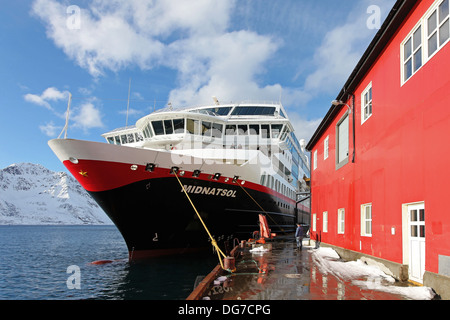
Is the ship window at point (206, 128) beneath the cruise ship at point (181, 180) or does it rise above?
above

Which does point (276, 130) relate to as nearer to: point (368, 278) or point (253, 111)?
point (253, 111)

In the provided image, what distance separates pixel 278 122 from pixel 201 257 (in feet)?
41.8

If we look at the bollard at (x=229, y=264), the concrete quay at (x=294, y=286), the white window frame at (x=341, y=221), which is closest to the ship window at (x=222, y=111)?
the white window frame at (x=341, y=221)

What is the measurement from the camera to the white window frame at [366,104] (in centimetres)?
1082

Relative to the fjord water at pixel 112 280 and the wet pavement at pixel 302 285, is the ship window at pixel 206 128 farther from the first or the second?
the wet pavement at pixel 302 285

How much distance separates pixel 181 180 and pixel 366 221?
844 centimetres

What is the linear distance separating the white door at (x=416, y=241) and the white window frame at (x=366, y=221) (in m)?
2.77

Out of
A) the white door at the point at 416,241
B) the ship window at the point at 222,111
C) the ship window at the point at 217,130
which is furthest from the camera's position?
the ship window at the point at 222,111

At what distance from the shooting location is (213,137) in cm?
2345

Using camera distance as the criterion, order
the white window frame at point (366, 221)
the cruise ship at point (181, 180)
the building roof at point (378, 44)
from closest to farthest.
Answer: the building roof at point (378, 44)
the white window frame at point (366, 221)
the cruise ship at point (181, 180)

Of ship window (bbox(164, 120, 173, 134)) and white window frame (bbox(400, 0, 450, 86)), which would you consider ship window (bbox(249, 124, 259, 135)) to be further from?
white window frame (bbox(400, 0, 450, 86))

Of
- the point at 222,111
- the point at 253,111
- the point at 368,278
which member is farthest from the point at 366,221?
the point at 222,111

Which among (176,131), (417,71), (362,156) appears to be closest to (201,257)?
(176,131)

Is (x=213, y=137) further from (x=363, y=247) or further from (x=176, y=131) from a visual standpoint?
(x=363, y=247)
